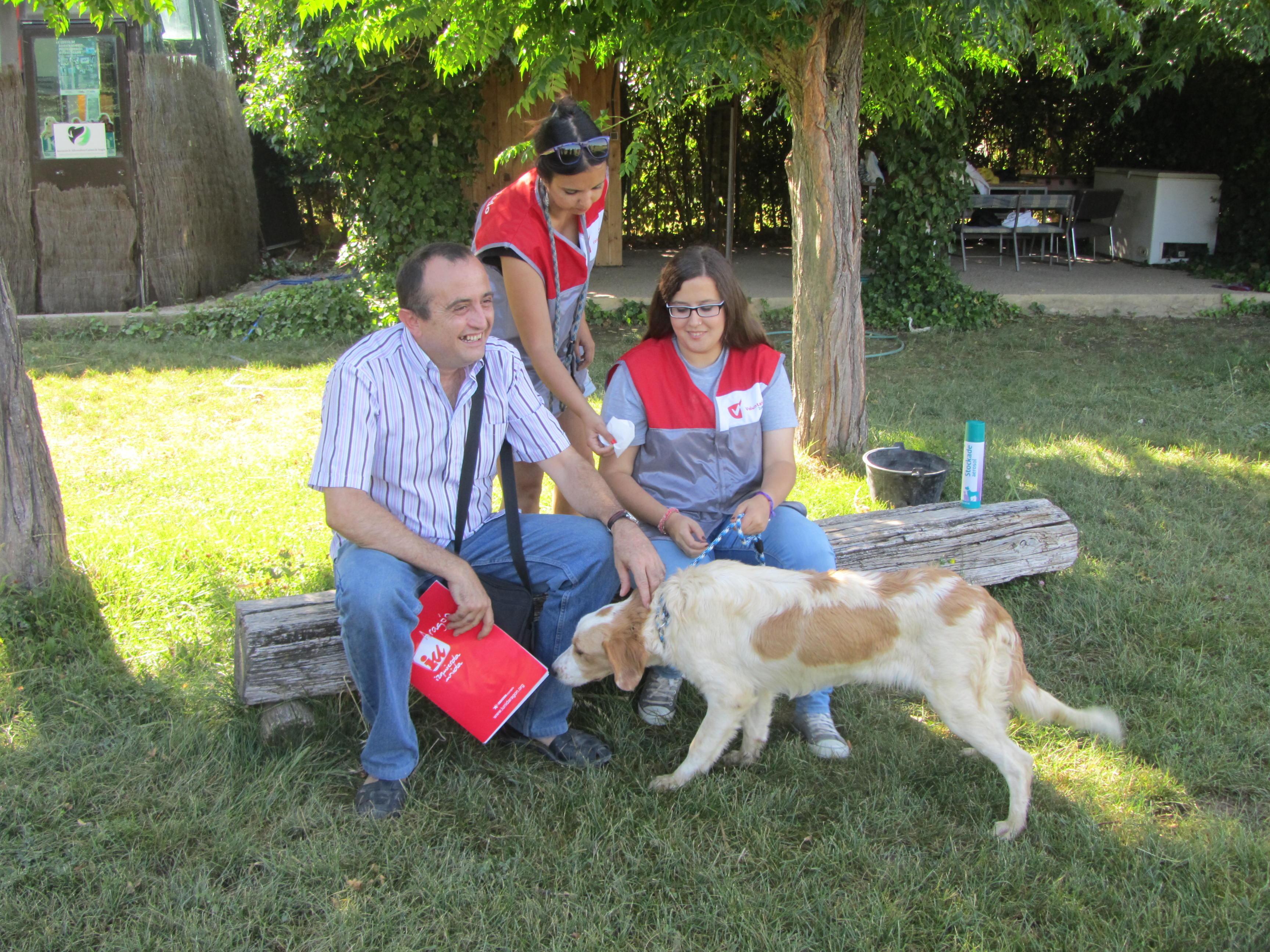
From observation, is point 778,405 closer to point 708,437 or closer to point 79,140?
point 708,437

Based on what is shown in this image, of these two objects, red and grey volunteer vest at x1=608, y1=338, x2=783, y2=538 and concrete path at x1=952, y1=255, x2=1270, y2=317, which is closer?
red and grey volunteer vest at x1=608, y1=338, x2=783, y2=538

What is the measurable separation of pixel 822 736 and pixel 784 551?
0.62 meters

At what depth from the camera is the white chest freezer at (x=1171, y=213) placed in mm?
12945

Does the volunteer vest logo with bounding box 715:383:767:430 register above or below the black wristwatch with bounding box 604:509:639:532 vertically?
above

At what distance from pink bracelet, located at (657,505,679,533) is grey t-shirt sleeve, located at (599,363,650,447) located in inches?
11.7

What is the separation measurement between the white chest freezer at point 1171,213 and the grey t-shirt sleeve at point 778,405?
39.2 ft

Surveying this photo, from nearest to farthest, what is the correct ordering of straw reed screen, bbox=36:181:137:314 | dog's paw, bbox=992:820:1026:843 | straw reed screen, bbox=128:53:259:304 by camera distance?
dog's paw, bbox=992:820:1026:843 → straw reed screen, bbox=36:181:137:314 → straw reed screen, bbox=128:53:259:304

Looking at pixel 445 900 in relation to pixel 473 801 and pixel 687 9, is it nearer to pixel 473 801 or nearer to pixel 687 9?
pixel 473 801

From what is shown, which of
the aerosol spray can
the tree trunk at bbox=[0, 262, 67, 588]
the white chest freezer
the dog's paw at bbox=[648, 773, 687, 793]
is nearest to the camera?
the dog's paw at bbox=[648, 773, 687, 793]

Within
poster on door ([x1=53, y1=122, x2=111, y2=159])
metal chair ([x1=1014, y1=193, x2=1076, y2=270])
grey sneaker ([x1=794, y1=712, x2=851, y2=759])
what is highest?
poster on door ([x1=53, y1=122, x2=111, y2=159])

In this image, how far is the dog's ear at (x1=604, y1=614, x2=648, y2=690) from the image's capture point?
281 centimetres

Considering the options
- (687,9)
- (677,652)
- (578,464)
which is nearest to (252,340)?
(687,9)

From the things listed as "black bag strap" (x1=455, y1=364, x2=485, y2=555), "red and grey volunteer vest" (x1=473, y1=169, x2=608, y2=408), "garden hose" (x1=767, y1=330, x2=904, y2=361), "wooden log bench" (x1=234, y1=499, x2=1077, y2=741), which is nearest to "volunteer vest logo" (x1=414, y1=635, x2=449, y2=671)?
"black bag strap" (x1=455, y1=364, x2=485, y2=555)

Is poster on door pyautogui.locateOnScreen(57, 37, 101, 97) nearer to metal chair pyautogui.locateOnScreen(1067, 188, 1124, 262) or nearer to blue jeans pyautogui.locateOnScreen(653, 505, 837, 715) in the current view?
blue jeans pyautogui.locateOnScreen(653, 505, 837, 715)
